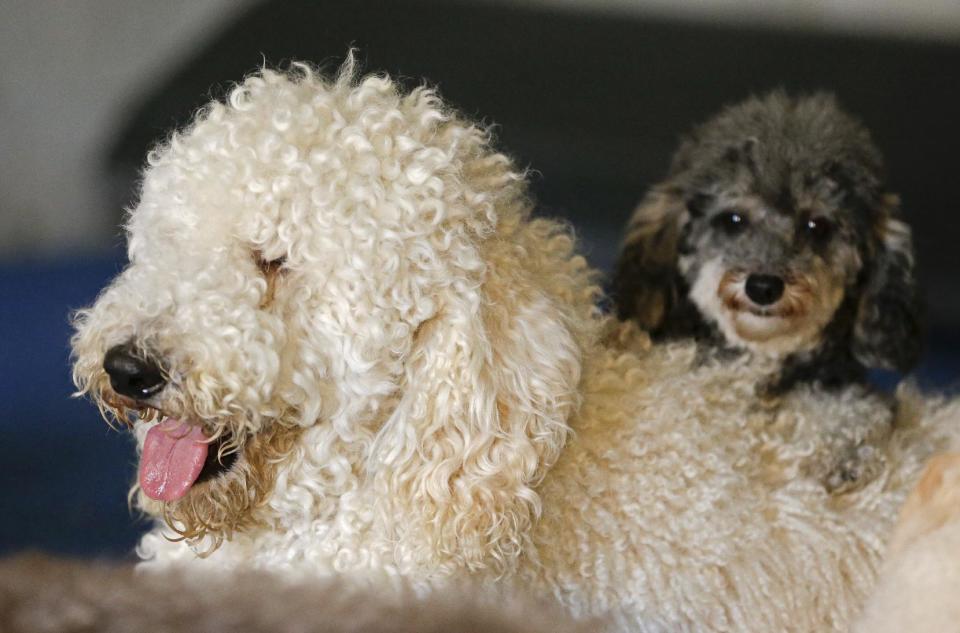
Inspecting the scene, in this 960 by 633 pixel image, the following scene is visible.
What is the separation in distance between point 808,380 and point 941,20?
2096mm

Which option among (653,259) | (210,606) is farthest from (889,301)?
(210,606)

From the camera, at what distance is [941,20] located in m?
3.33

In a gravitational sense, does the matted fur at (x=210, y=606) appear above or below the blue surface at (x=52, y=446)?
below

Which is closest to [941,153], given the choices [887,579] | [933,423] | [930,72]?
[930,72]

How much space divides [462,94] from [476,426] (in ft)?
6.49

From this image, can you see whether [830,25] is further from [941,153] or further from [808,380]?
[808,380]

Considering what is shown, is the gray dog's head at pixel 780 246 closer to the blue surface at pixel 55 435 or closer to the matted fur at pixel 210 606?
the blue surface at pixel 55 435

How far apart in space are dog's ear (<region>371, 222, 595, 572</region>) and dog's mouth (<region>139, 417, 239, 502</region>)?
0.47 feet

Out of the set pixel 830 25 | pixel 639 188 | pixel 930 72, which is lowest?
pixel 639 188

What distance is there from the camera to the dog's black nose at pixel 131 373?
1.05m

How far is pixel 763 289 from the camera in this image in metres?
1.57

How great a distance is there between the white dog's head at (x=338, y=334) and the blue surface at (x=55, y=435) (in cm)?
67

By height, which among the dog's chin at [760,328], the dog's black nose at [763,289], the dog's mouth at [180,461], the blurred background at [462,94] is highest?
the blurred background at [462,94]

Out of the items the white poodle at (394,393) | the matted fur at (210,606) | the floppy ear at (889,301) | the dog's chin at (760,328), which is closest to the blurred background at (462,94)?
the floppy ear at (889,301)
